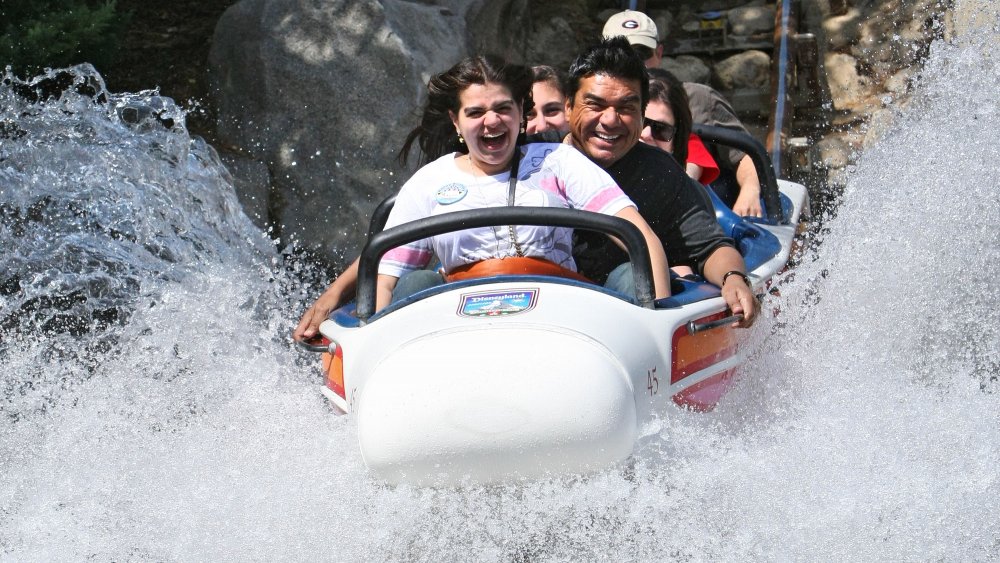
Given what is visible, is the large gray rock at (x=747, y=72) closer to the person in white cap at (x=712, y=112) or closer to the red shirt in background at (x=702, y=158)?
the person in white cap at (x=712, y=112)

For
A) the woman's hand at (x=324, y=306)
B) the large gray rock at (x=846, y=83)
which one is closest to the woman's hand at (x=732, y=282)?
the woman's hand at (x=324, y=306)

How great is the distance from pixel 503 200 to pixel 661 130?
3.68 ft

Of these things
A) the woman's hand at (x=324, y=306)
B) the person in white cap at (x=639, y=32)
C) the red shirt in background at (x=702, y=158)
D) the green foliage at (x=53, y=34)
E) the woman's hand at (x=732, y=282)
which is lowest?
the green foliage at (x=53, y=34)

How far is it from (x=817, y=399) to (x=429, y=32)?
392 cm

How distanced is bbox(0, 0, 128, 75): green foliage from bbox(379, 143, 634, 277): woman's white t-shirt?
8.56 ft

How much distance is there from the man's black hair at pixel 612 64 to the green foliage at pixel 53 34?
2.68 meters

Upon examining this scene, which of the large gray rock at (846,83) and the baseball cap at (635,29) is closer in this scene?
the baseball cap at (635,29)

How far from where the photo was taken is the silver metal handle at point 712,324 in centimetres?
268

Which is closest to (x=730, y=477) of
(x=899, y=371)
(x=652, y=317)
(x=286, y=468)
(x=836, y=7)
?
(x=652, y=317)

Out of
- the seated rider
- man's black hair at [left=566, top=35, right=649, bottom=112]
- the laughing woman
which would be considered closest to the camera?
the laughing woman

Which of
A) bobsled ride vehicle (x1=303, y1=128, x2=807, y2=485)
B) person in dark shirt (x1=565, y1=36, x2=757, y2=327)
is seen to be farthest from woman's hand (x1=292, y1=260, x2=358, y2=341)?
person in dark shirt (x1=565, y1=36, x2=757, y2=327)

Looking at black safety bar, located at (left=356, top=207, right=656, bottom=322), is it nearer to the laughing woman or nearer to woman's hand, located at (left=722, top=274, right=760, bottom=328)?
the laughing woman

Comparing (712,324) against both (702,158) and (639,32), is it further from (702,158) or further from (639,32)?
(639,32)

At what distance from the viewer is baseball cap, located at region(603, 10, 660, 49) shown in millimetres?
4793
